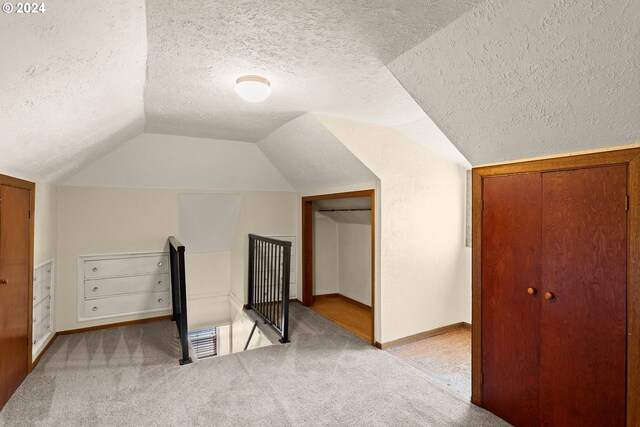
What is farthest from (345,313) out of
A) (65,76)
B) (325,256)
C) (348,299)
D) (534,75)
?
(65,76)

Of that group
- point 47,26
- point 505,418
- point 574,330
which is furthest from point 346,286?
point 47,26

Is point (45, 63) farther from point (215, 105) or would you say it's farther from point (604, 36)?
point (604, 36)

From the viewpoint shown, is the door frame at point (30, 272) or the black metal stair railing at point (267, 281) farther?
the black metal stair railing at point (267, 281)

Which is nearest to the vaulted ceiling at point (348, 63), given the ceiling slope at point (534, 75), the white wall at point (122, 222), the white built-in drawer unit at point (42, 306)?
the ceiling slope at point (534, 75)

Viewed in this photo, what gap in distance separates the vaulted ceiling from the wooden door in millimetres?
271

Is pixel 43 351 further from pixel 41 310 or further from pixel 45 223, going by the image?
pixel 45 223

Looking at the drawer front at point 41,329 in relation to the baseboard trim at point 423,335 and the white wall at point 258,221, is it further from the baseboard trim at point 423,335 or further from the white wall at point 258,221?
the baseboard trim at point 423,335

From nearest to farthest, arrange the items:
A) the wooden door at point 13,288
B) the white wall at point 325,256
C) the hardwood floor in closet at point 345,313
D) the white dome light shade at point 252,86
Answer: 1. the white dome light shade at point 252,86
2. the wooden door at point 13,288
3. the hardwood floor in closet at point 345,313
4. the white wall at point 325,256

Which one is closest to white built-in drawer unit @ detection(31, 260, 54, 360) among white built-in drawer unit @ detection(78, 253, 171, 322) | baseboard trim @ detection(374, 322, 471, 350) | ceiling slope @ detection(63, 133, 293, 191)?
white built-in drawer unit @ detection(78, 253, 171, 322)

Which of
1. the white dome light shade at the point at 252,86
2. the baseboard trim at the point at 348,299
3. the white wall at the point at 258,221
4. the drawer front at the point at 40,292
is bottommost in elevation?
the baseboard trim at the point at 348,299

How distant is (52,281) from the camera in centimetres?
348

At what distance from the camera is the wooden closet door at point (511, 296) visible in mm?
2012

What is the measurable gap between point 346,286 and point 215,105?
3440 mm

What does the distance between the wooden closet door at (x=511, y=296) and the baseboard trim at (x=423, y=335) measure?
1124 mm
